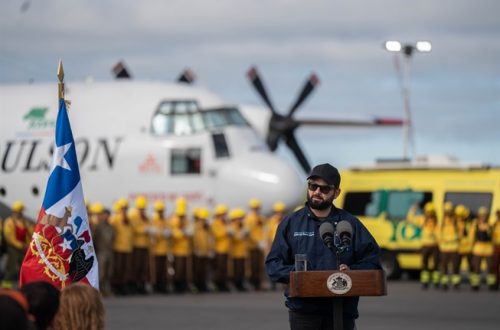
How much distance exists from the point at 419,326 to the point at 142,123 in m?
12.1

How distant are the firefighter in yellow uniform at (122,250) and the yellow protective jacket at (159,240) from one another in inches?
28.1

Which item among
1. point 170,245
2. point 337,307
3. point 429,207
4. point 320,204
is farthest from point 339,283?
point 429,207

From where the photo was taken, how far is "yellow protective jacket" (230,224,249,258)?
87.5 ft

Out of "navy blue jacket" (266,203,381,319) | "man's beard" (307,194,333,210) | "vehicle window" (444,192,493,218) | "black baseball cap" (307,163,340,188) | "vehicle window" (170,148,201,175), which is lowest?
"navy blue jacket" (266,203,381,319)

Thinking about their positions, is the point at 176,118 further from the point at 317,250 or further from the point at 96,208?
the point at 317,250

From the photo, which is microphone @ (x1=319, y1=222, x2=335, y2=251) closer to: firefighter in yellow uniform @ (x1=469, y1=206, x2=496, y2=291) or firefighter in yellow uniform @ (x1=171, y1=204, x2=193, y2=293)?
firefighter in yellow uniform @ (x1=171, y1=204, x2=193, y2=293)

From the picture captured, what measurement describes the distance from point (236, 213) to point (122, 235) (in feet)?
8.85

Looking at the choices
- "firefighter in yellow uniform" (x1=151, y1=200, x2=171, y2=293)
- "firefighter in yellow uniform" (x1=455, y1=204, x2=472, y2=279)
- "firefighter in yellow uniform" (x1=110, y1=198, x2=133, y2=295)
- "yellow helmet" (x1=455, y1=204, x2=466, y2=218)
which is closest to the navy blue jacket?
"firefighter in yellow uniform" (x1=110, y1=198, x2=133, y2=295)

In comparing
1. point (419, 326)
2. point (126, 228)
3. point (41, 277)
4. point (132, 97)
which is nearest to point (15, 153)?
point (132, 97)

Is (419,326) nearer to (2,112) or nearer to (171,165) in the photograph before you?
(171,165)

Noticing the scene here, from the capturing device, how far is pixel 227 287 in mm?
26797

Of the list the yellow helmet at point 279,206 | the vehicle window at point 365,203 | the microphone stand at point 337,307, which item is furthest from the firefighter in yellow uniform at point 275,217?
the microphone stand at point 337,307

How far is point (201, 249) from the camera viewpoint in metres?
26.2

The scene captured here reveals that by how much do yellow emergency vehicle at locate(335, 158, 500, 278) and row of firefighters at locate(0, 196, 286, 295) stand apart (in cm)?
380
